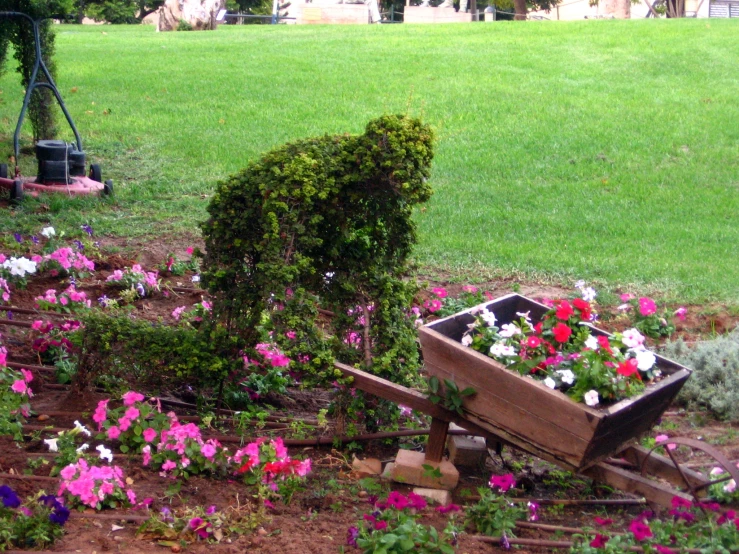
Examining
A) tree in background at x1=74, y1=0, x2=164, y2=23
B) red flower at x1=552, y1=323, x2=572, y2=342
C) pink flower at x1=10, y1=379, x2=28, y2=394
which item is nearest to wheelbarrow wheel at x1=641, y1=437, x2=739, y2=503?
red flower at x1=552, y1=323, x2=572, y2=342

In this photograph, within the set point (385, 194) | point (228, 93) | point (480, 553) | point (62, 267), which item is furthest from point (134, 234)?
point (228, 93)

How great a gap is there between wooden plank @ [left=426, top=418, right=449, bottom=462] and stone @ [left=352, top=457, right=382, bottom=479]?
0.26 metres

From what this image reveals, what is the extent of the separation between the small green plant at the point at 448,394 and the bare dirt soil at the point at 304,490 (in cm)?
40

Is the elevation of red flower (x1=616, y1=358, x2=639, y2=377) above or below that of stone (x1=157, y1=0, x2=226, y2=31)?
below

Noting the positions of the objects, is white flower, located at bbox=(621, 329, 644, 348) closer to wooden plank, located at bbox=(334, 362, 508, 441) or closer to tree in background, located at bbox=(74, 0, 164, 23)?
wooden plank, located at bbox=(334, 362, 508, 441)

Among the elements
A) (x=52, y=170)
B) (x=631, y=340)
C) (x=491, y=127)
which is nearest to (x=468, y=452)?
(x=631, y=340)

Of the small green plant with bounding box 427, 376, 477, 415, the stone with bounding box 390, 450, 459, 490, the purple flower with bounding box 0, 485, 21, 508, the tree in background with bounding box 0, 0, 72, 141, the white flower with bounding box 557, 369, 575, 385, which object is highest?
the tree in background with bounding box 0, 0, 72, 141

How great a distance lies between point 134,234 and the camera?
763 centimetres

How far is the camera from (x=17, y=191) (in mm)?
8219

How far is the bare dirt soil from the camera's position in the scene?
9.70ft

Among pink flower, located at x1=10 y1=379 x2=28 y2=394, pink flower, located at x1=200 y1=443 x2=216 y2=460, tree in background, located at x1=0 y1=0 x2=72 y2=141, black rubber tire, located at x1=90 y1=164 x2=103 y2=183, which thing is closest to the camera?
pink flower, located at x1=200 y1=443 x2=216 y2=460

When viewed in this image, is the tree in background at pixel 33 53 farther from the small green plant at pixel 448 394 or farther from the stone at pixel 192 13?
the stone at pixel 192 13

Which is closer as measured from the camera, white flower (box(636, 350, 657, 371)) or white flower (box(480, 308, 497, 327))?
white flower (box(636, 350, 657, 371))

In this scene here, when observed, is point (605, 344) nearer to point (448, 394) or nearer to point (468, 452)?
point (448, 394)
